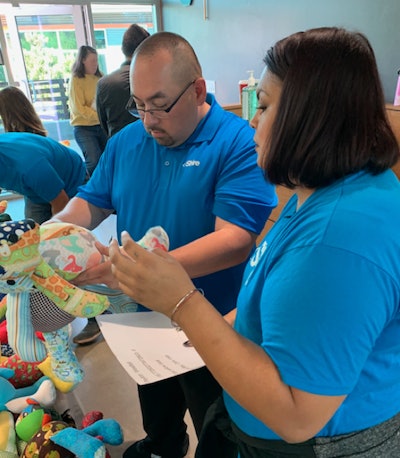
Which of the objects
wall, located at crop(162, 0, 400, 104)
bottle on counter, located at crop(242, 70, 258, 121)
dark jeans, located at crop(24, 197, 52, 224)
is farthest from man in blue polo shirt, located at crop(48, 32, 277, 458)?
wall, located at crop(162, 0, 400, 104)

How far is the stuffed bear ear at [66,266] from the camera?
0.86 metres

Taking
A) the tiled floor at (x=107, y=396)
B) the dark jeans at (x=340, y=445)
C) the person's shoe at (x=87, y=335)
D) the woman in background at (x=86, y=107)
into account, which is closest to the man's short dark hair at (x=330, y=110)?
the dark jeans at (x=340, y=445)

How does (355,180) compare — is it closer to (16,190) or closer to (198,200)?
(198,200)

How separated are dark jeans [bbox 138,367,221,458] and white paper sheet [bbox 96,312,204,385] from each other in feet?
0.69

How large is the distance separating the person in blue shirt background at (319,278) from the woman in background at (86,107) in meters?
3.54

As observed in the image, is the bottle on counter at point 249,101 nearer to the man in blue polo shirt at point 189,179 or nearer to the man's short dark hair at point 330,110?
the man in blue polo shirt at point 189,179

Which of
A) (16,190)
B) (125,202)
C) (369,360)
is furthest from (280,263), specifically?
(16,190)

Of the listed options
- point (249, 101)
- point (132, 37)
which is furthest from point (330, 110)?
point (132, 37)

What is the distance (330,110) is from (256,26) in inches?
131

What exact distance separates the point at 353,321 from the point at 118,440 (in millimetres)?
1166

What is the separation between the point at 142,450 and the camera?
1503 mm

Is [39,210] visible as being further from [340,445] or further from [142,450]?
[340,445]

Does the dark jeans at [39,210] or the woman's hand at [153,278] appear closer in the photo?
the woman's hand at [153,278]

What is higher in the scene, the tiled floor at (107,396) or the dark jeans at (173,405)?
the dark jeans at (173,405)
